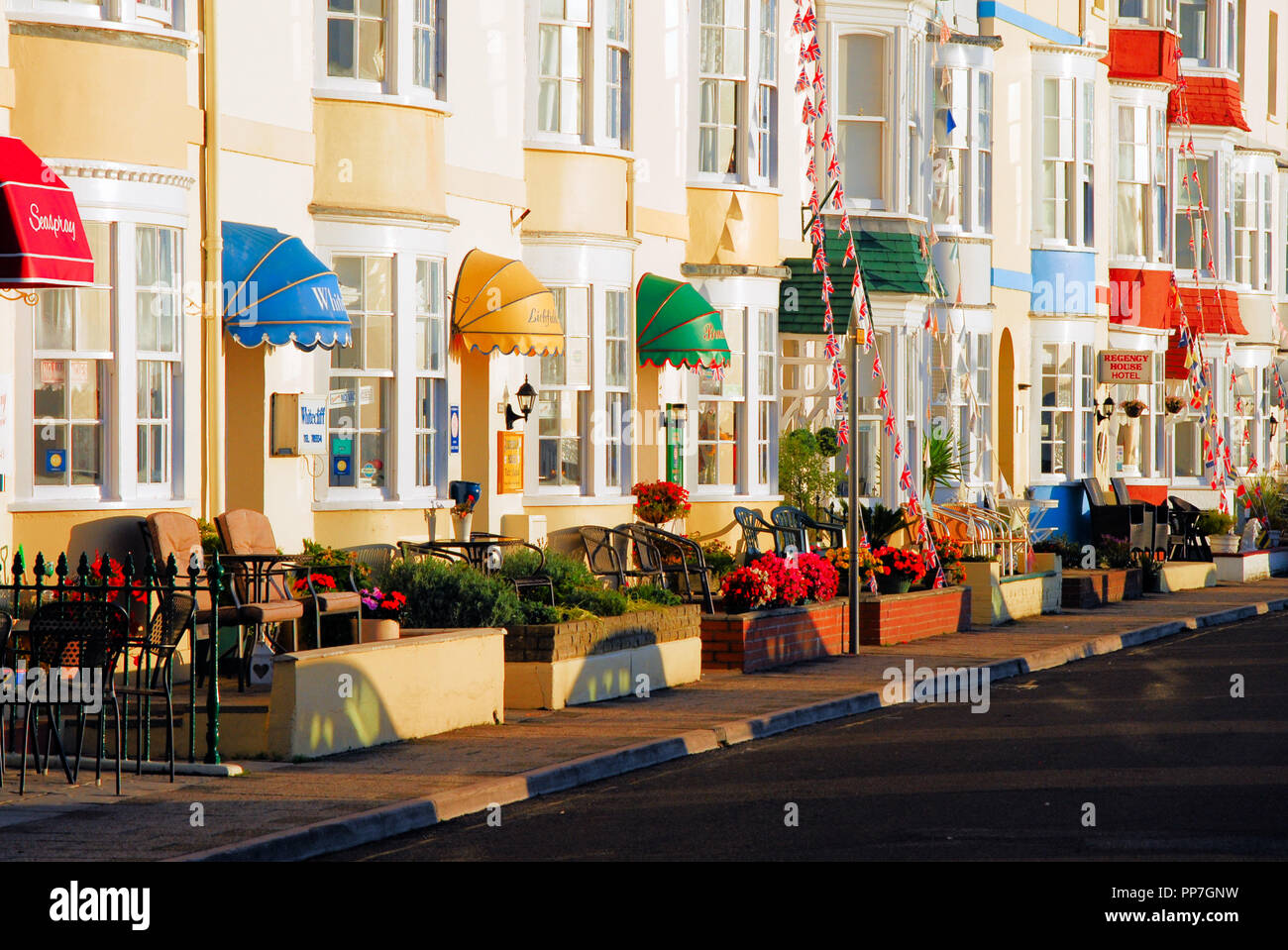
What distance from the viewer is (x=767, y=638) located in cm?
1772

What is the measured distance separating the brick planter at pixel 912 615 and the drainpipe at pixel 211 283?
698 cm

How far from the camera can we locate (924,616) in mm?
20891

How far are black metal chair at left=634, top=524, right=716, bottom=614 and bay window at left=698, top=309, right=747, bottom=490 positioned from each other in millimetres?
1623

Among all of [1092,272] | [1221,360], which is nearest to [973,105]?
[1092,272]

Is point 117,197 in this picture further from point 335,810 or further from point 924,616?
point 924,616

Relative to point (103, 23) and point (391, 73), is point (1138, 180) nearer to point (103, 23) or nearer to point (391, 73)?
point (391, 73)

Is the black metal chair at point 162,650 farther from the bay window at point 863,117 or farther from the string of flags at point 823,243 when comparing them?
the bay window at point 863,117

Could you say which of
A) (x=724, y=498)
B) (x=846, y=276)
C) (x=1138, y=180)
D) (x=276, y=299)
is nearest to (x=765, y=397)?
(x=724, y=498)

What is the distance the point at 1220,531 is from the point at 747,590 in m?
16.9

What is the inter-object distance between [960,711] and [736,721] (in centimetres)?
225

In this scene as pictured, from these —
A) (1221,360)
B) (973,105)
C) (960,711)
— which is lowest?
(960,711)

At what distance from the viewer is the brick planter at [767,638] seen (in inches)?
685

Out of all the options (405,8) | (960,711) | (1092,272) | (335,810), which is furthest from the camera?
(1092,272)
